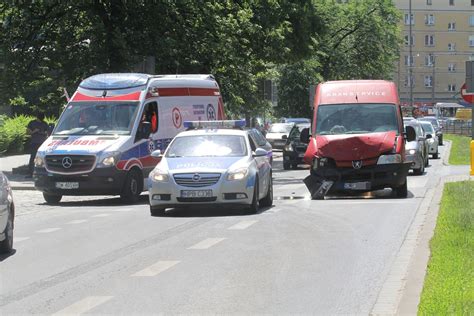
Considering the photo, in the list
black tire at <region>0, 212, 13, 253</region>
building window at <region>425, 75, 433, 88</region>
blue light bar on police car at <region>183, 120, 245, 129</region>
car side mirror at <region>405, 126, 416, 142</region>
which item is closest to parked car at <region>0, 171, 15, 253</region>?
black tire at <region>0, 212, 13, 253</region>

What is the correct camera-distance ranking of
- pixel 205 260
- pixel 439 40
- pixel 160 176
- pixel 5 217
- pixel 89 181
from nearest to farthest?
pixel 205 260, pixel 5 217, pixel 160 176, pixel 89 181, pixel 439 40

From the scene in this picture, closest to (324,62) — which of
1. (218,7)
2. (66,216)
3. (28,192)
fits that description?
(218,7)

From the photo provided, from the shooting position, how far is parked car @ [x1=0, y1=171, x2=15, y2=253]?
37.6 ft

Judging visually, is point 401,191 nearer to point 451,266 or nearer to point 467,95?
point 467,95

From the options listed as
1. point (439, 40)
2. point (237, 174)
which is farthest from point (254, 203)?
point (439, 40)

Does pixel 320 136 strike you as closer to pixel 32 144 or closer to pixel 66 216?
pixel 66 216

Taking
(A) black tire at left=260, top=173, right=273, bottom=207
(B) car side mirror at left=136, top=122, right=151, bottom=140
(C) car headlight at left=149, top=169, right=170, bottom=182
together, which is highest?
(B) car side mirror at left=136, top=122, right=151, bottom=140

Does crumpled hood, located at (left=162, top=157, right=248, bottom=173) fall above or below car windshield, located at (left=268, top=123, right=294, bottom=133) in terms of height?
above

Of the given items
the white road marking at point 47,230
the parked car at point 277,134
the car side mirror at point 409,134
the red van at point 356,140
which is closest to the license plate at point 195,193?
the white road marking at point 47,230

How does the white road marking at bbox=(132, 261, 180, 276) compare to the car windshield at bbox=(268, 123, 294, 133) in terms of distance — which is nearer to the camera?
the white road marking at bbox=(132, 261, 180, 276)

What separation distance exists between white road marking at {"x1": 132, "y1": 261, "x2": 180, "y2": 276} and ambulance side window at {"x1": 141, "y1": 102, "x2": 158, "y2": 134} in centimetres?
1080

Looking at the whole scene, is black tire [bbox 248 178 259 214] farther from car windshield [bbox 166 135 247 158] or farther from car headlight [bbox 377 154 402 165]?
car headlight [bbox 377 154 402 165]

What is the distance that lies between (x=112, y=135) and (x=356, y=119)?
5.44 metres

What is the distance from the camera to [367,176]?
19.3 meters
